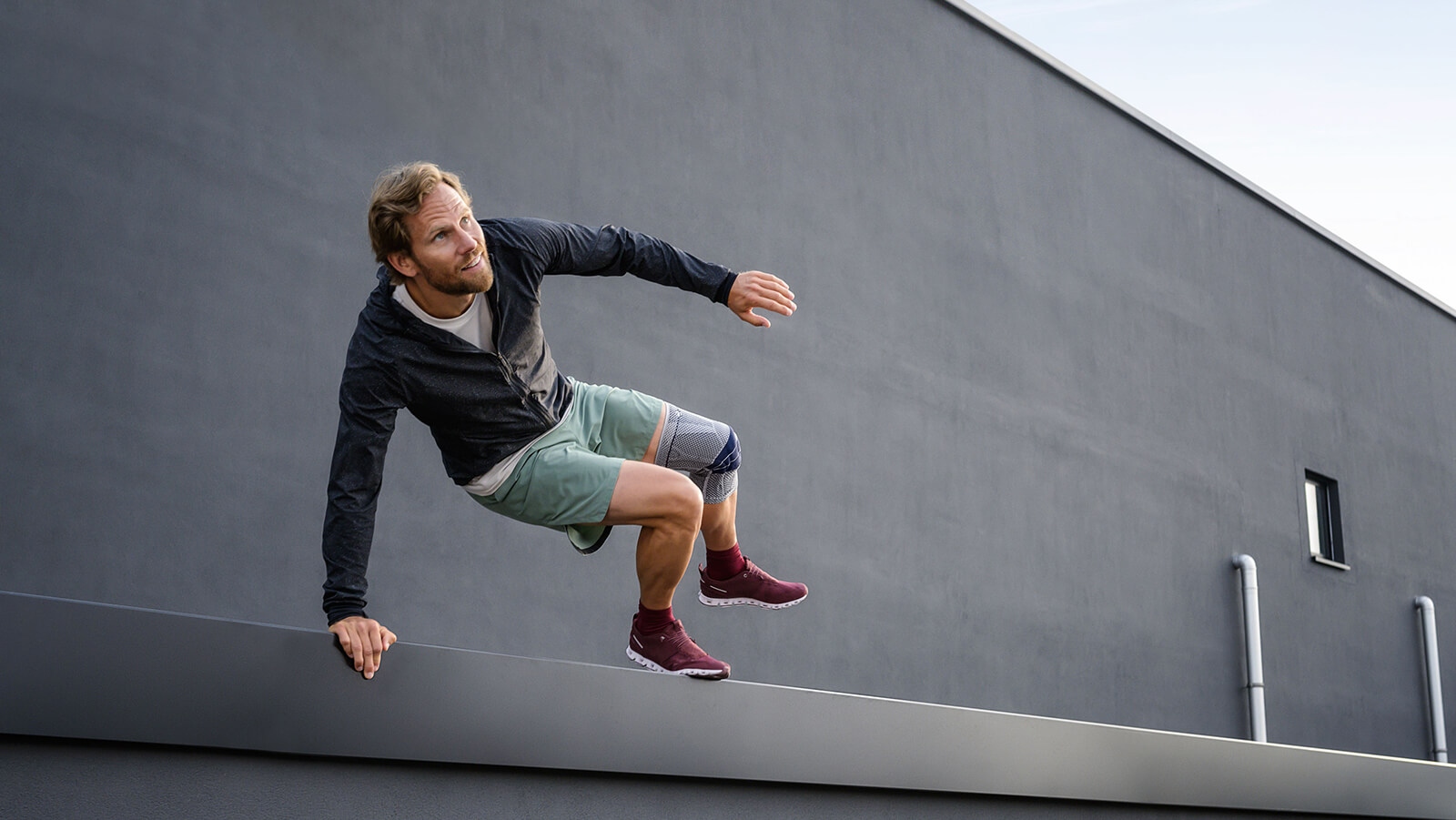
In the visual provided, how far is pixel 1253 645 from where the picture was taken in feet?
27.4

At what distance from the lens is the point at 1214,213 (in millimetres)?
9180

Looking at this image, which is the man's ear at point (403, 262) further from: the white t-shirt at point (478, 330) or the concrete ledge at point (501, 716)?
the concrete ledge at point (501, 716)

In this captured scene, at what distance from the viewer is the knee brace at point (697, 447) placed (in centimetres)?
308

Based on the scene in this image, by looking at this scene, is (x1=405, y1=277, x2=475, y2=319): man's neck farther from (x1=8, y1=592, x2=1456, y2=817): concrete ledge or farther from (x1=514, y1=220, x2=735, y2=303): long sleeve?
(x1=8, y1=592, x2=1456, y2=817): concrete ledge

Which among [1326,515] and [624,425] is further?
[1326,515]

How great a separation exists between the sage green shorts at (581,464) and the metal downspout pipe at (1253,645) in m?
6.68

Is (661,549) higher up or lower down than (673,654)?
higher up

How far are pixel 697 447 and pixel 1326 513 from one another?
828 cm

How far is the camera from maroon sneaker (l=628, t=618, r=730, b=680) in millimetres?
2885

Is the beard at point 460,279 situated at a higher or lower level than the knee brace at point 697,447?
higher

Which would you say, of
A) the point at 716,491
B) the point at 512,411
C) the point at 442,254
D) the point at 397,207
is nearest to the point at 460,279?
the point at 442,254

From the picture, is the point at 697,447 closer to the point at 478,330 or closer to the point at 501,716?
the point at 478,330

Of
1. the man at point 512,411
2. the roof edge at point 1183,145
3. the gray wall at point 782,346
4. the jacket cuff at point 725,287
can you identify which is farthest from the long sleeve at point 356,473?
the roof edge at point 1183,145

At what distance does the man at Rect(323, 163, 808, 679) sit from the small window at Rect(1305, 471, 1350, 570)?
780 centimetres
